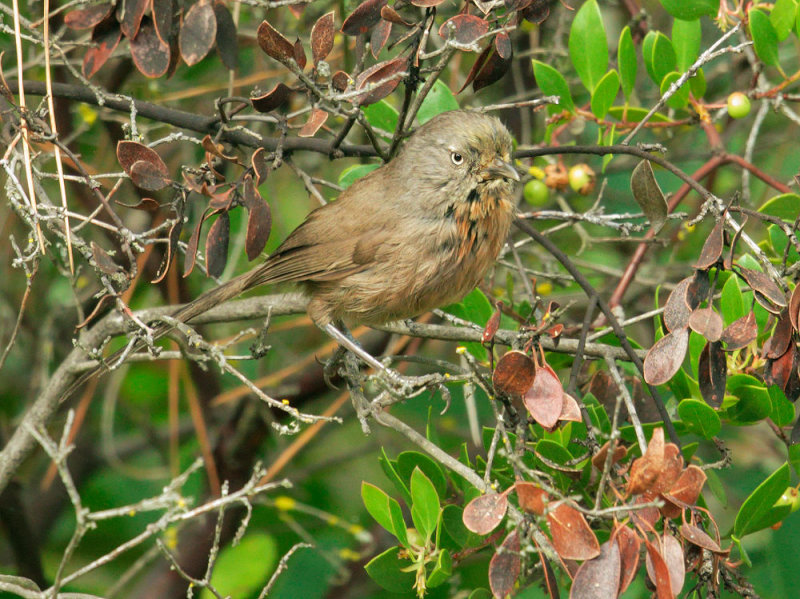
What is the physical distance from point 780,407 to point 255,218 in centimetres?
176

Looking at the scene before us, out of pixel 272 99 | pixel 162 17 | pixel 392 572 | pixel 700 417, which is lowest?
pixel 392 572

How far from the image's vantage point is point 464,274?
3705 millimetres

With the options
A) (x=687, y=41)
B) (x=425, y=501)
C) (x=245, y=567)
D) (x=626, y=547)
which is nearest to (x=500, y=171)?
(x=687, y=41)

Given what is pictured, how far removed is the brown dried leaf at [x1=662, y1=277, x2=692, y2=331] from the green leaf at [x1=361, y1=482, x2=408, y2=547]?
0.97 m

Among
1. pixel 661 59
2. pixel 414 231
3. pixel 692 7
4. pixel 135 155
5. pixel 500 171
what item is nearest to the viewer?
pixel 135 155

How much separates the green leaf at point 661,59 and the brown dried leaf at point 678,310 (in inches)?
49.9

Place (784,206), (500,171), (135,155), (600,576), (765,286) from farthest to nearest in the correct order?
(500,171) → (784,206) → (135,155) → (765,286) → (600,576)

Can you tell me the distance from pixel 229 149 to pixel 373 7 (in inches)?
37.8

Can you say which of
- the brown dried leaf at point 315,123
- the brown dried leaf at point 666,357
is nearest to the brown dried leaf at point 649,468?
the brown dried leaf at point 666,357

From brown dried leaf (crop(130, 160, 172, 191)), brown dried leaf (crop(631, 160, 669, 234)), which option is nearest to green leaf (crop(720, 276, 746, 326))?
brown dried leaf (crop(631, 160, 669, 234))

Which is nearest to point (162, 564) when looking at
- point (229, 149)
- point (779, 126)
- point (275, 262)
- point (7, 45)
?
point (275, 262)

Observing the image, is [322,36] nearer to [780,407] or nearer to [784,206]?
[784,206]

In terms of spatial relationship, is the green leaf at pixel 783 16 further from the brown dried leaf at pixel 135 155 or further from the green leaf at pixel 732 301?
the brown dried leaf at pixel 135 155

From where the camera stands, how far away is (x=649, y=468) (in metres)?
2.18
